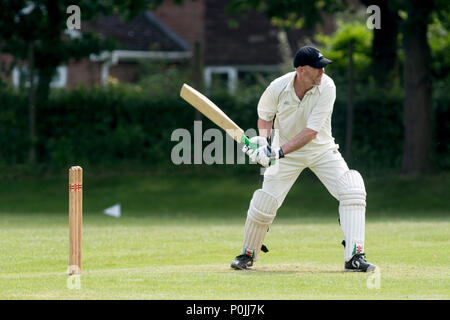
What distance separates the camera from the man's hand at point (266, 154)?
824 cm

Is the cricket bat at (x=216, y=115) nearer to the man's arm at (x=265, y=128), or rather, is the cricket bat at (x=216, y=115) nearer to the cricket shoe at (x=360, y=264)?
the man's arm at (x=265, y=128)

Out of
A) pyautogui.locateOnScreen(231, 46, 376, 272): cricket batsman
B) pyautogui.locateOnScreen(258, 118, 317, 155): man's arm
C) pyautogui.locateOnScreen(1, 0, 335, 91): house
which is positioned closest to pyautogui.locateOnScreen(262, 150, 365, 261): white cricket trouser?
pyautogui.locateOnScreen(231, 46, 376, 272): cricket batsman

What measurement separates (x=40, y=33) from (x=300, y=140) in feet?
38.7

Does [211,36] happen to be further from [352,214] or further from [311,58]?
[352,214]

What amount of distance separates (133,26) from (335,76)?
14.8 meters

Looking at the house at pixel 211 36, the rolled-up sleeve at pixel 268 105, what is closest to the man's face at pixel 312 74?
the rolled-up sleeve at pixel 268 105

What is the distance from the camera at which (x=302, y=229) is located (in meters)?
12.7

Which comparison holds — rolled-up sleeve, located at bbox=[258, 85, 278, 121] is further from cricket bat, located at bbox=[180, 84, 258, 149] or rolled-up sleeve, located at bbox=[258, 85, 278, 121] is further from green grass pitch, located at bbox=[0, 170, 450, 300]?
green grass pitch, located at bbox=[0, 170, 450, 300]

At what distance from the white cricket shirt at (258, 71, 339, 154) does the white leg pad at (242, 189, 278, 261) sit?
0.52 m

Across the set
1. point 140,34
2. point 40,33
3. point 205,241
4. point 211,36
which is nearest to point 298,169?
point 205,241
